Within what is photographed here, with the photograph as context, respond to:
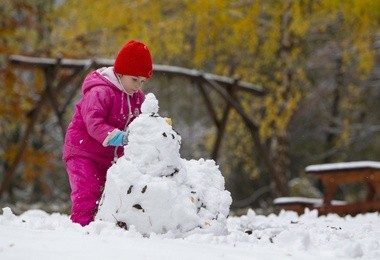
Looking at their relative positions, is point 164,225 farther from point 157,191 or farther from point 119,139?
point 119,139

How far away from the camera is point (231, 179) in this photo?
21.4 metres

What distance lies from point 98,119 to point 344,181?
201 inches

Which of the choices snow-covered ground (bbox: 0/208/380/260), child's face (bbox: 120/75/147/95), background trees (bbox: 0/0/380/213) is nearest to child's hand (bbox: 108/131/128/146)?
child's face (bbox: 120/75/147/95)

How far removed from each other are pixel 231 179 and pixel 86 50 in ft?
23.4

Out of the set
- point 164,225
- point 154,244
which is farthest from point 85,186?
point 154,244

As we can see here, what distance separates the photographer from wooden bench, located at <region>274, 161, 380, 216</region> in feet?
30.0

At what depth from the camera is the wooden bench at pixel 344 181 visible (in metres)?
9.15

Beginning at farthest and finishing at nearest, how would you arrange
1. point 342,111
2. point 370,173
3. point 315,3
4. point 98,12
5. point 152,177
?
point 342,111
point 98,12
point 315,3
point 370,173
point 152,177

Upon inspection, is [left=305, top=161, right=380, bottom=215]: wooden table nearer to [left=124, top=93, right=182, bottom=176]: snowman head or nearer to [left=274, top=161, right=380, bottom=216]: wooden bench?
[left=274, top=161, right=380, bottom=216]: wooden bench

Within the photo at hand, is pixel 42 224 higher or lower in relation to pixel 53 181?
higher

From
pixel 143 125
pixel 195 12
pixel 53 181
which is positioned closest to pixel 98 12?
pixel 195 12

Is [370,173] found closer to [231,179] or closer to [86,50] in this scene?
[86,50]

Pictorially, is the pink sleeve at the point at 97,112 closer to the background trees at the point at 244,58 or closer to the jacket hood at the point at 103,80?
the jacket hood at the point at 103,80

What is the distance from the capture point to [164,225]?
13.7ft
